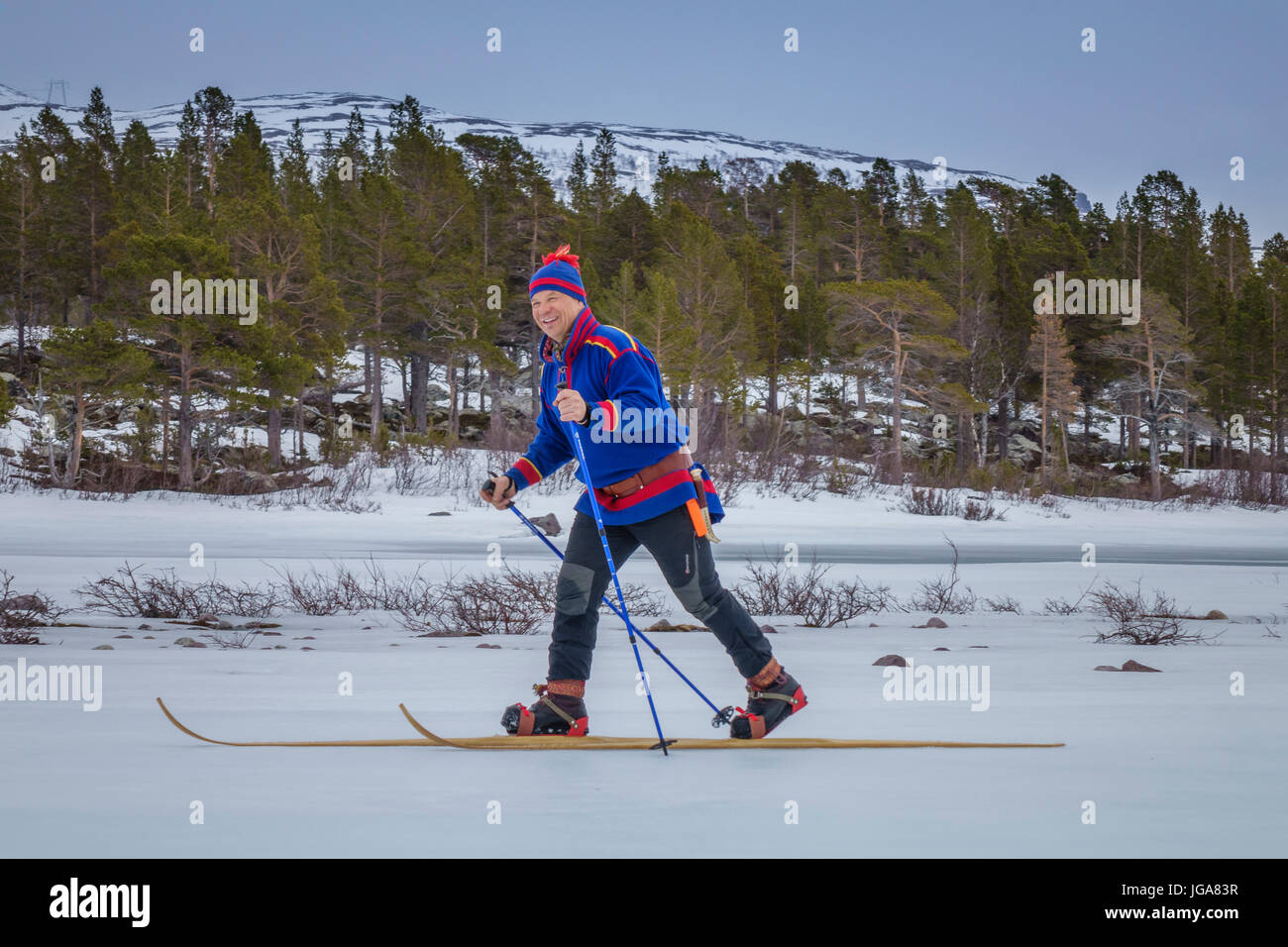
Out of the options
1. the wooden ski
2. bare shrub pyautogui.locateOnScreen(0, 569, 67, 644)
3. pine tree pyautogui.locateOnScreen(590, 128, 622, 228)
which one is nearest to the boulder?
the wooden ski

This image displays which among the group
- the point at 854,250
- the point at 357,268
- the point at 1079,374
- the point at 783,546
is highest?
the point at 854,250

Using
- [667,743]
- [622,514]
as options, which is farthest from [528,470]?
[667,743]

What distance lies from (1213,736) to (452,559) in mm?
10236

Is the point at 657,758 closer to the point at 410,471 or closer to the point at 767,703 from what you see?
the point at 767,703

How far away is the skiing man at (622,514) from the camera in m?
3.77

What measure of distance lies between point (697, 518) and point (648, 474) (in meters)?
0.23

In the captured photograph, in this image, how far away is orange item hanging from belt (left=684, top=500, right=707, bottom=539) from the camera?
3.75 m

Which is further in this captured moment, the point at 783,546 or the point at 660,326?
the point at 660,326

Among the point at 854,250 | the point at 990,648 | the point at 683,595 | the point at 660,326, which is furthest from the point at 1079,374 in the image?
the point at 683,595

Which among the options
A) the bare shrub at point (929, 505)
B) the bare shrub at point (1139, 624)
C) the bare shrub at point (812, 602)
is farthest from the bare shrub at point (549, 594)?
the bare shrub at point (929, 505)

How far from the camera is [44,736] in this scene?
12.2 feet

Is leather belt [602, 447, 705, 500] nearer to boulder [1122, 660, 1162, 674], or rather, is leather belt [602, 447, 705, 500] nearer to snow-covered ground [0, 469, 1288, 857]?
snow-covered ground [0, 469, 1288, 857]

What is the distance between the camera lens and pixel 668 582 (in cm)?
384
